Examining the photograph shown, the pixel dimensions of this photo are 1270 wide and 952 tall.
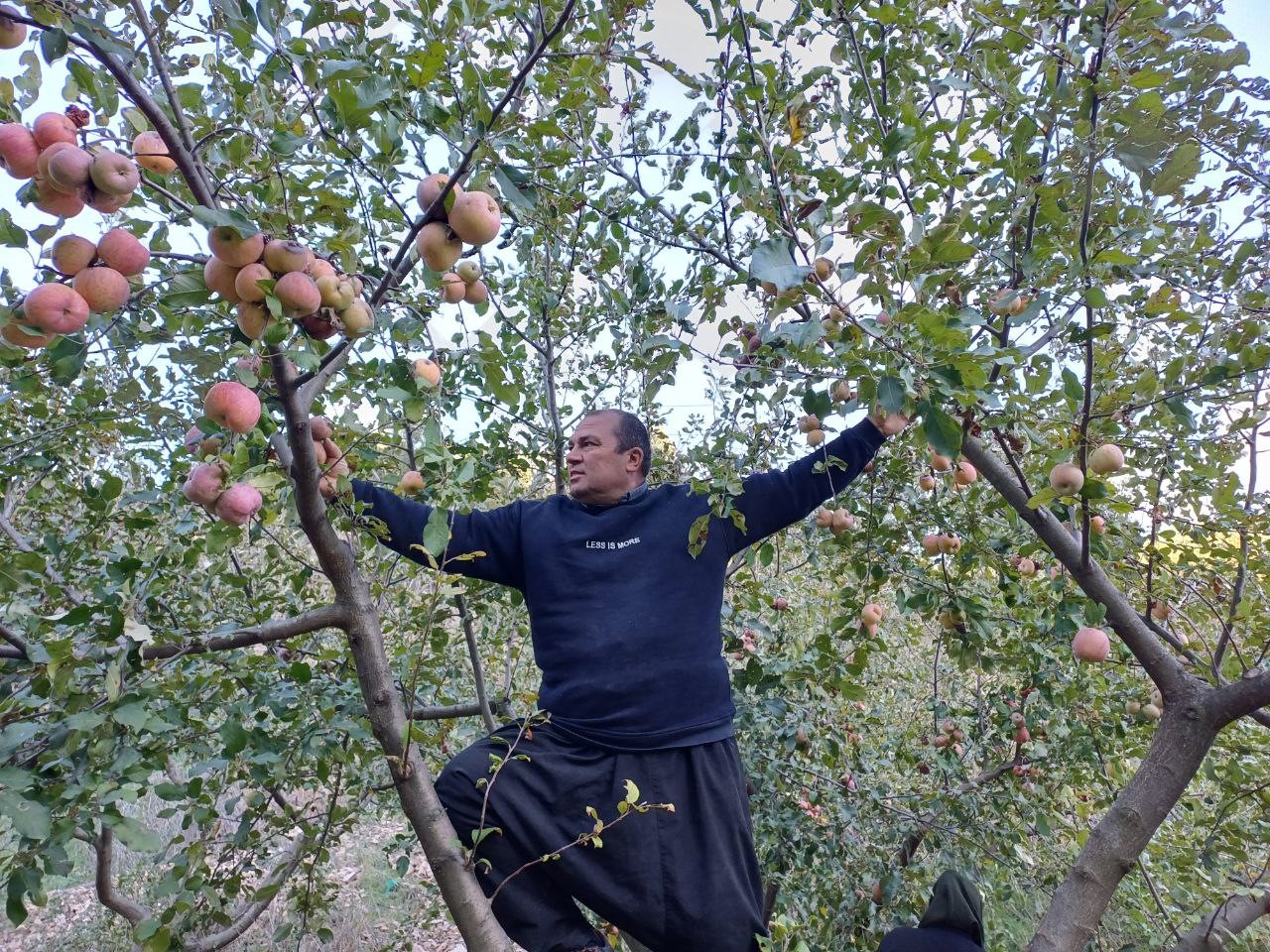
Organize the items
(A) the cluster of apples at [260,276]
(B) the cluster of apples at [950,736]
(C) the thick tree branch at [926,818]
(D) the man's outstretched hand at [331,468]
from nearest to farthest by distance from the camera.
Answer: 1. (A) the cluster of apples at [260,276]
2. (D) the man's outstretched hand at [331,468]
3. (C) the thick tree branch at [926,818]
4. (B) the cluster of apples at [950,736]

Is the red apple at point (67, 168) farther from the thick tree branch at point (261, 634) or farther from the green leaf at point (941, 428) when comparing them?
the green leaf at point (941, 428)

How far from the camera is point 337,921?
476 cm

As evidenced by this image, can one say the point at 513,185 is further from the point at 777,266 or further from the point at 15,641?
the point at 15,641

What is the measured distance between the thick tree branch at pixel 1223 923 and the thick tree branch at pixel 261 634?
79.9 inches

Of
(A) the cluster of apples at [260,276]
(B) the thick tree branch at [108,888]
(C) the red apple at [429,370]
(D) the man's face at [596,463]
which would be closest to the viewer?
(A) the cluster of apples at [260,276]

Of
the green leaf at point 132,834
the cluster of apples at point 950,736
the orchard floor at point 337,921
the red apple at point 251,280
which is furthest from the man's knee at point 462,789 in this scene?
the orchard floor at point 337,921

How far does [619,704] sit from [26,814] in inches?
45.1

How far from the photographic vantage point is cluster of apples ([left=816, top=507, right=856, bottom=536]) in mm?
2611

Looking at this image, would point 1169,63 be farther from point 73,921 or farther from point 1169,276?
point 73,921

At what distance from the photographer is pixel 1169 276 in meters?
1.96

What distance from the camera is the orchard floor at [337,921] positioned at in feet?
14.5

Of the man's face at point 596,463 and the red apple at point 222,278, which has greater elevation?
the red apple at point 222,278

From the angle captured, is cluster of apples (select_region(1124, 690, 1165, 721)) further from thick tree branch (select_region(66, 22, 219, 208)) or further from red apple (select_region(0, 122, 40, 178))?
red apple (select_region(0, 122, 40, 178))

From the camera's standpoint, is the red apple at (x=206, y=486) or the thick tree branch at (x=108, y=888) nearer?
the red apple at (x=206, y=486)
